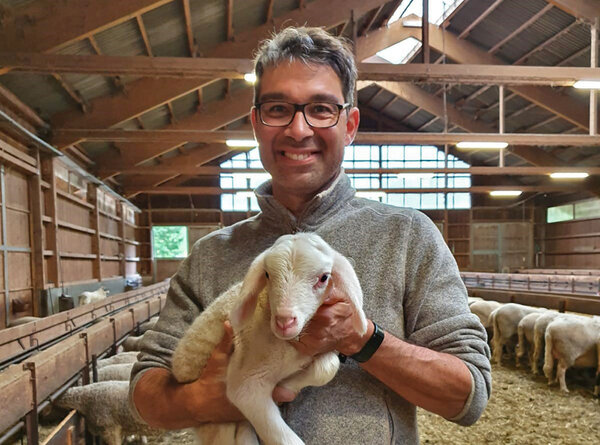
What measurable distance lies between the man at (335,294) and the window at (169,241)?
1861 centimetres

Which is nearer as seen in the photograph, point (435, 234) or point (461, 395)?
point (461, 395)

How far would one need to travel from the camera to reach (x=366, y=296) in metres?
1.33

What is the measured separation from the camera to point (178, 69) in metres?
5.87

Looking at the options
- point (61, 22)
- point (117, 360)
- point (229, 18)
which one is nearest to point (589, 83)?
point (229, 18)

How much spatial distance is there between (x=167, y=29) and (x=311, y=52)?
706 cm

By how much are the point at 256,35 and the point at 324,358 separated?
8.68 m

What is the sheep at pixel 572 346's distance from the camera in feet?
19.6

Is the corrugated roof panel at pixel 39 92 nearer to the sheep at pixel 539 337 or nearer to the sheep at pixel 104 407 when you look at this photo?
the sheep at pixel 104 407

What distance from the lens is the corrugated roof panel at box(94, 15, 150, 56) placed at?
677 cm

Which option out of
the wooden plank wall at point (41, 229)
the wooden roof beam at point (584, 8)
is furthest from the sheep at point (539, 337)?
the wooden plank wall at point (41, 229)

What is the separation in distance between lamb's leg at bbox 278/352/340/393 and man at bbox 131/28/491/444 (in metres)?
0.03

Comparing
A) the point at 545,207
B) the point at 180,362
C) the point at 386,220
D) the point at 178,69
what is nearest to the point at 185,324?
the point at 180,362

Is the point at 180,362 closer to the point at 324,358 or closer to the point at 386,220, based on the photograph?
the point at 324,358

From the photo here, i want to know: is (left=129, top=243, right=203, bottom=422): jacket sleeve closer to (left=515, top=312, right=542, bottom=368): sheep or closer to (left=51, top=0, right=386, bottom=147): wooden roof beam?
(left=515, top=312, right=542, bottom=368): sheep
